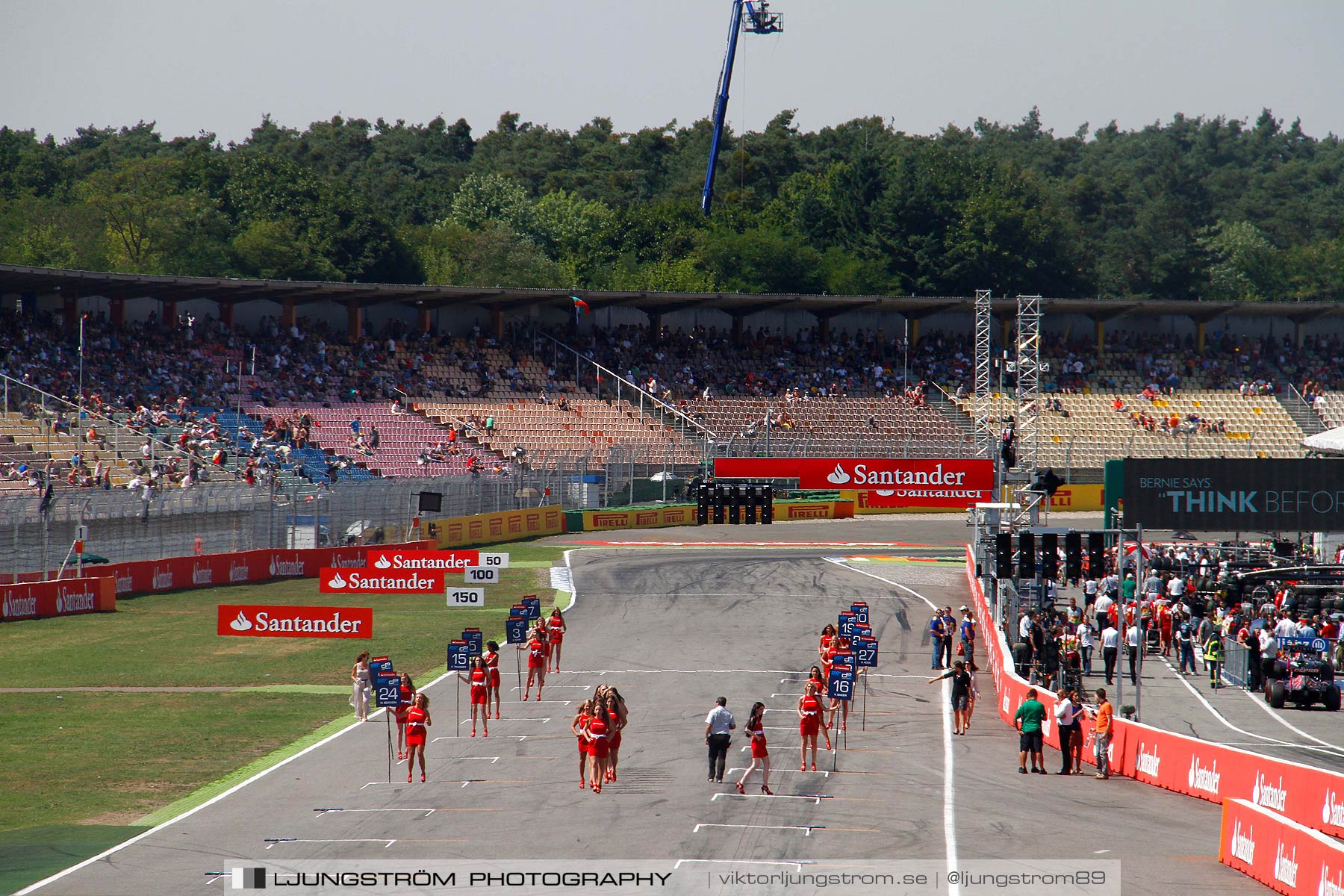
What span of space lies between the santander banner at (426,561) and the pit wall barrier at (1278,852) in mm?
17904

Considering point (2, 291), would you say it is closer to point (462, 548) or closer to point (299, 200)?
point (462, 548)

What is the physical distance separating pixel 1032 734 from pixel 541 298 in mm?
52115

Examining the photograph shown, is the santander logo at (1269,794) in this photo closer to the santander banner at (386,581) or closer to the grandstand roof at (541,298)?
the santander banner at (386,581)

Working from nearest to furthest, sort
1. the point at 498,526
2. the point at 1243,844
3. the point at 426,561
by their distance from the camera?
the point at 1243,844
the point at 426,561
the point at 498,526

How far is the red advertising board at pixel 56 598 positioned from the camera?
35.0 m

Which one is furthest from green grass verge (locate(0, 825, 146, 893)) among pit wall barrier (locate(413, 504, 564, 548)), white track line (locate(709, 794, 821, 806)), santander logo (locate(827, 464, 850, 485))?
santander logo (locate(827, 464, 850, 485))

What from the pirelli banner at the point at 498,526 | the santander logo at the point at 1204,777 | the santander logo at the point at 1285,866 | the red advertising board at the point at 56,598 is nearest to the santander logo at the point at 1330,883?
the santander logo at the point at 1285,866

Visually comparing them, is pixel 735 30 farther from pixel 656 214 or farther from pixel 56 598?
pixel 56 598

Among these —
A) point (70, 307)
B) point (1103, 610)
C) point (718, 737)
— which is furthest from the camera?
point (70, 307)

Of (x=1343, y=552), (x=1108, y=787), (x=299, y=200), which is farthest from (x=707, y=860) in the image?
(x=299, y=200)

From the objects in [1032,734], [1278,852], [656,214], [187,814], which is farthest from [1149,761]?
[656,214]

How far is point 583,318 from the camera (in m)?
73.8

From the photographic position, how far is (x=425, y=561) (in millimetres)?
35344

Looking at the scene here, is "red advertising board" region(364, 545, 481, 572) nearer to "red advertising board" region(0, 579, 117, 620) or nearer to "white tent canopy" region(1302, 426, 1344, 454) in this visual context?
"red advertising board" region(0, 579, 117, 620)
